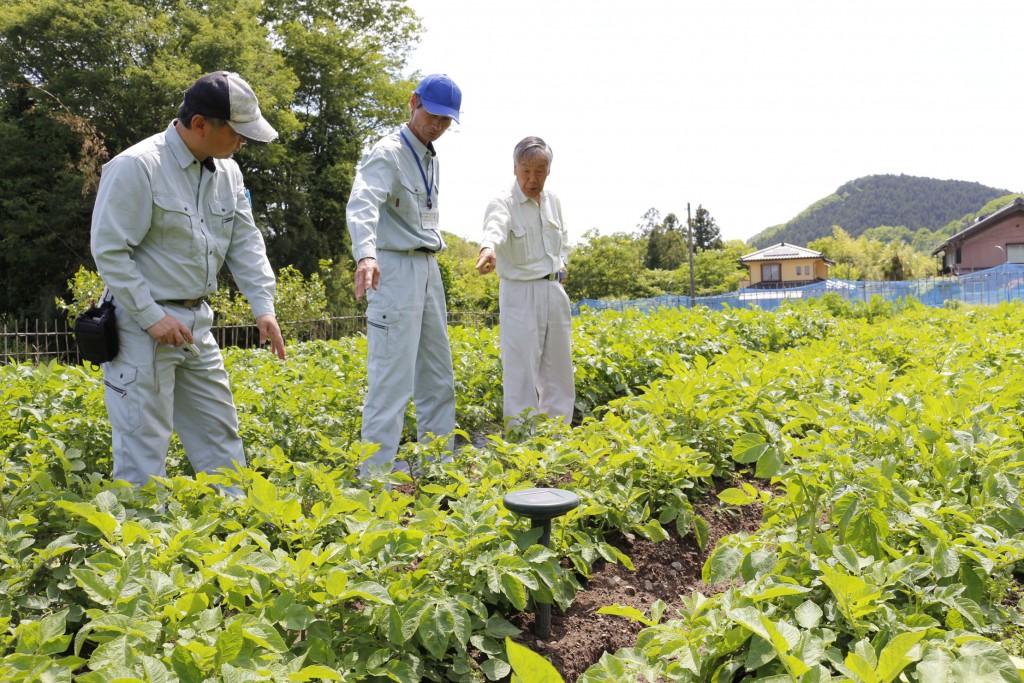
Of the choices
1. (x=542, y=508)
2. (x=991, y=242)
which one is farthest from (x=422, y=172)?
(x=991, y=242)

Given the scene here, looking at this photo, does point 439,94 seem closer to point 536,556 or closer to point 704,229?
point 536,556

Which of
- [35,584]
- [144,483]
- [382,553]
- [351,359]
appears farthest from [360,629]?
[351,359]

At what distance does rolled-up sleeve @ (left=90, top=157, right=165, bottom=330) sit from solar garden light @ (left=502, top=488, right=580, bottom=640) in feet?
5.15

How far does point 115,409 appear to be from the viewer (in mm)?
2850

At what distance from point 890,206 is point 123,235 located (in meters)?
156

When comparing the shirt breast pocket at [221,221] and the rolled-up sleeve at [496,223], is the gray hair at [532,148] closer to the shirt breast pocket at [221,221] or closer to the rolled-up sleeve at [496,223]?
the rolled-up sleeve at [496,223]

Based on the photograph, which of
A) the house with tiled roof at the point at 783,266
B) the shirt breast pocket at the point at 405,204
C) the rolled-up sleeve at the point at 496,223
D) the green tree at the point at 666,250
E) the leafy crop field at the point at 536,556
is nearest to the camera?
the leafy crop field at the point at 536,556

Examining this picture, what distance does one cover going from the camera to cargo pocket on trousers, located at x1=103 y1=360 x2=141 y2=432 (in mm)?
2828

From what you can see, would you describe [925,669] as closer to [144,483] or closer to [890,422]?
[890,422]

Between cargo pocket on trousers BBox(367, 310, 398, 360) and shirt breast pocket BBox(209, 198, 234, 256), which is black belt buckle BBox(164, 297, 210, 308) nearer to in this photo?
shirt breast pocket BBox(209, 198, 234, 256)

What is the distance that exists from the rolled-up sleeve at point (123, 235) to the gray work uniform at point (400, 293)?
3.21 ft

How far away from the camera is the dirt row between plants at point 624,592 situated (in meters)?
2.27

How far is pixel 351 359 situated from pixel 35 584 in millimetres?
4369

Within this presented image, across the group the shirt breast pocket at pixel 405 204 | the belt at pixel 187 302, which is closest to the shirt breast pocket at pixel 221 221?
the belt at pixel 187 302
